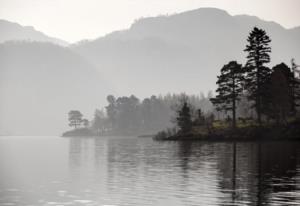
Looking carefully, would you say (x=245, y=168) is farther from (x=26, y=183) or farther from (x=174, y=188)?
(x=26, y=183)

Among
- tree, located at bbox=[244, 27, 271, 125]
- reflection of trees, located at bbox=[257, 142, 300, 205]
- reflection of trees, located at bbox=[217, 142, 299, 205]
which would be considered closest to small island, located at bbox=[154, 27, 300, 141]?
tree, located at bbox=[244, 27, 271, 125]

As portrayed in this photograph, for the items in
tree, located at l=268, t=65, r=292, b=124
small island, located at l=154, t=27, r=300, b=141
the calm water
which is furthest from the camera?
tree, located at l=268, t=65, r=292, b=124

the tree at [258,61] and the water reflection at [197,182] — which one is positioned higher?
the tree at [258,61]

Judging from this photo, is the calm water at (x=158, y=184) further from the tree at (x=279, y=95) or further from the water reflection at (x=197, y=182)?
the tree at (x=279, y=95)

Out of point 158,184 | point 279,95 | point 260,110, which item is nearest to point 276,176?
point 158,184

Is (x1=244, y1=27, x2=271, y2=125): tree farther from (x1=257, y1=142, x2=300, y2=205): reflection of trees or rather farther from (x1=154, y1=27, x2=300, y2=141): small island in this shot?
(x1=257, y1=142, x2=300, y2=205): reflection of trees

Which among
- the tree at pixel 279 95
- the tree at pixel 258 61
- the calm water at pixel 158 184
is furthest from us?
the tree at pixel 258 61

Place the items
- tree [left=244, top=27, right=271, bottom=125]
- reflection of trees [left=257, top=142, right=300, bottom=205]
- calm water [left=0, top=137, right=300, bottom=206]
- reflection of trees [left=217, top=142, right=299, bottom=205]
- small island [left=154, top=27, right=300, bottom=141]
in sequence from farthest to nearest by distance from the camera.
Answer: tree [left=244, top=27, right=271, bottom=125] < small island [left=154, top=27, right=300, bottom=141] < reflection of trees [left=257, top=142, right=300, bottom=205] < reflection of trees [left=217, top=142, right=299, bottom=205] < calm water [left=0, top=137, right=300, bottom=206]

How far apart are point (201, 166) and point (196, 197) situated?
762 inches

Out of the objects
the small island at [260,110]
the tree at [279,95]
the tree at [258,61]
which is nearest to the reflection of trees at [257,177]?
the small island at [260,110]

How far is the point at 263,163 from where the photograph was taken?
50.3 meters

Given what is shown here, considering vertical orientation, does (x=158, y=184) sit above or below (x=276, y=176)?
below

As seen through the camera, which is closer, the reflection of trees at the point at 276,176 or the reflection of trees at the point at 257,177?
the reflection of trees at the point at 257,177

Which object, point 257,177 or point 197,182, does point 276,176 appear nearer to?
point 257,177
